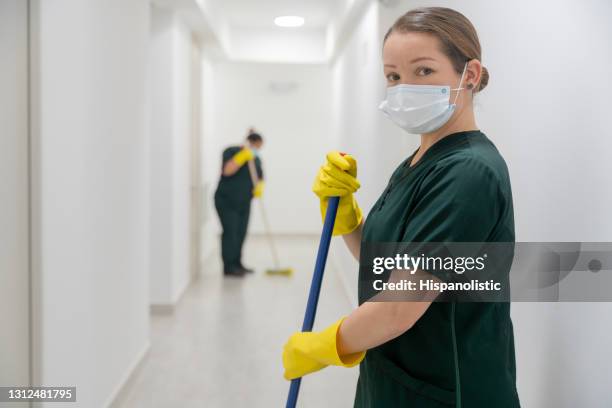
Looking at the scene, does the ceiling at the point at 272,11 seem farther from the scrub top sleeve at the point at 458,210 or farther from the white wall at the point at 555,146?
the scrub top sleeve at the point at 458,210

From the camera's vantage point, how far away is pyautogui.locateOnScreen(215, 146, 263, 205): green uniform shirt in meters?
5.85

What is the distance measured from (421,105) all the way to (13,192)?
1315mm

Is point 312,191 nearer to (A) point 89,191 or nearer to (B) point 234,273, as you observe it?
(A) point 89,191

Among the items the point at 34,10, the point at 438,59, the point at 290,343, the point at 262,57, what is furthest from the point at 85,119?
the point at 262,57

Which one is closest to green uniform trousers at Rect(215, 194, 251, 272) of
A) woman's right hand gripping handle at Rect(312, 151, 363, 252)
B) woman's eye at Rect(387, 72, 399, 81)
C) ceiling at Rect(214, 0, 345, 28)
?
ceiling at Rect(214, 0, 345, 28)

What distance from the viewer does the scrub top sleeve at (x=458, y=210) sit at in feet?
3.43

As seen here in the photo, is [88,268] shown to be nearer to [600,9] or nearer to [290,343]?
[290,343]

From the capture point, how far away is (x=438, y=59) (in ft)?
3.90

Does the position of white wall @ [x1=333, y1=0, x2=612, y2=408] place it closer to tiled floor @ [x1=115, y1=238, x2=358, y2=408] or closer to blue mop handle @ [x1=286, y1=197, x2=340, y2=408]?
A: blue mop handle @ [x1=286, y1=197, x2=340, y2=408]

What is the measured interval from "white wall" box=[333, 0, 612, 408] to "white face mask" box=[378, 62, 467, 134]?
0.31 metres

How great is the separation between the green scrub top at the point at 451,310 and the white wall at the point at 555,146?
0.31m

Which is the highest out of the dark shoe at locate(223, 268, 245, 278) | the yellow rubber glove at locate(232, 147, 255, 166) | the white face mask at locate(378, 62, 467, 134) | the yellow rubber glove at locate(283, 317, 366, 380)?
the white face mask at locate(378, 62, 467, 134)

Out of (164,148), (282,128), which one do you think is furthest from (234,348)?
(282,128)

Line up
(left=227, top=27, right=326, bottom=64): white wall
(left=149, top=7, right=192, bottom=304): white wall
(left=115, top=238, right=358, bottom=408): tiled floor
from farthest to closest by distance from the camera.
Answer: (left=227, top=27, right=326, bottom=64): white wall
(left=149, top=7, right=192, bottom=304): white wall
(left=115, top=238, right=358, bottom=408): tiled floor
